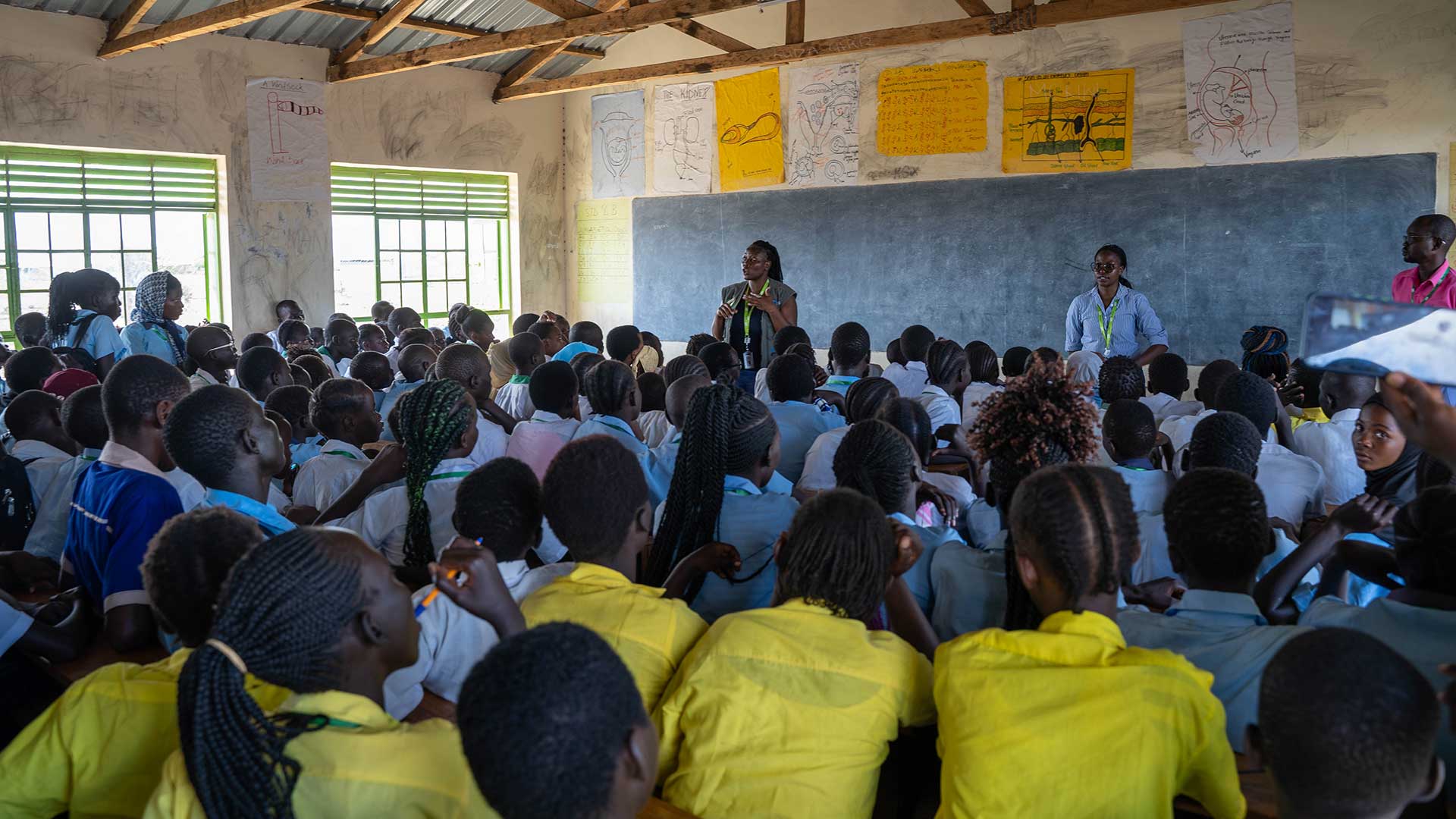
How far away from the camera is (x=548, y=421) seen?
354 cm

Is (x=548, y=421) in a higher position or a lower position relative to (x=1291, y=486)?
higher

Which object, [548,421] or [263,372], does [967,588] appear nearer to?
[548,421]

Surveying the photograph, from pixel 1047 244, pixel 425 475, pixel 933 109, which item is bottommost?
pixel 425 475

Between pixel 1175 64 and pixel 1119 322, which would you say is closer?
pixel 1119 322

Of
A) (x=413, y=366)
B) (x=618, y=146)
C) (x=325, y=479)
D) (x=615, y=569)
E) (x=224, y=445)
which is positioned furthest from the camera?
(x=618, y=146)

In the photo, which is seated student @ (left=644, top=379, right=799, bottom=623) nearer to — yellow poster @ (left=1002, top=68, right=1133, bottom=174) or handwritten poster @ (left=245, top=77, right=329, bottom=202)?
yellow poster @ (left=1002, top=68, right=1133, bottom=174)

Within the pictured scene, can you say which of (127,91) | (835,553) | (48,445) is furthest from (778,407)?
(127,91)

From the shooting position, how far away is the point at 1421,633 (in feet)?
5.08

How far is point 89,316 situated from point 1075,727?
4.81m

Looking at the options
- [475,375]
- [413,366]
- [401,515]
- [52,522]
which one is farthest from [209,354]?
[401,515]

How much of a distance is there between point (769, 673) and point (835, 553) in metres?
0.21

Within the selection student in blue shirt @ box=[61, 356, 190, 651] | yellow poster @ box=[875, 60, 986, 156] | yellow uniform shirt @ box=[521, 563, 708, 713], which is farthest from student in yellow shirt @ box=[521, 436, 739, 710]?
yellow poster @ box=[875, 60, 986, 156]

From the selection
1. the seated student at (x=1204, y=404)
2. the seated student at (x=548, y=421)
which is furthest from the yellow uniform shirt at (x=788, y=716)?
the seated student at (x=1204, y=404)

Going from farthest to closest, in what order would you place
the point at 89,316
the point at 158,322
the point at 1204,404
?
the point at 158,322
the point at 89,316
the point at 1204,404
